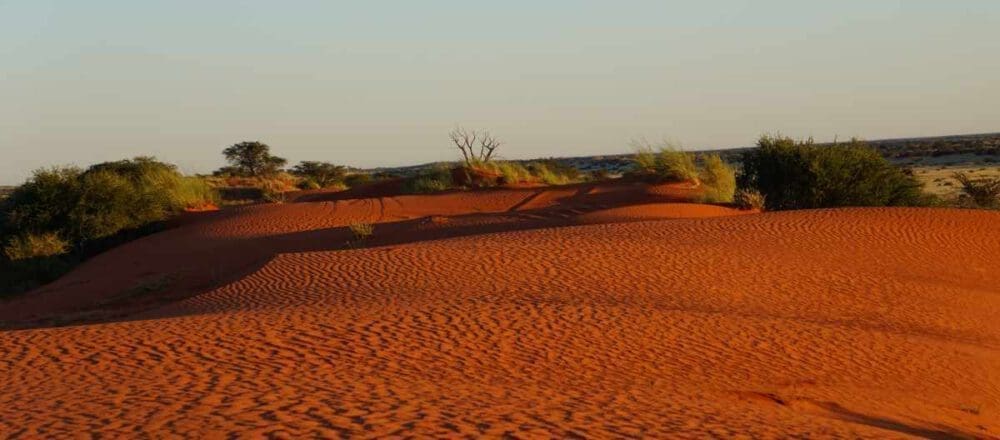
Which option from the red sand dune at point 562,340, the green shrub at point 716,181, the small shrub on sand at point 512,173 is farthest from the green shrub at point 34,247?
the green shrub at point 716,181

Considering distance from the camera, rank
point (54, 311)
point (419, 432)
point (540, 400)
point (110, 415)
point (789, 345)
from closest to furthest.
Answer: point (419, 432) < point (110, 415) < point (540, 400) < point (789, 345) < point (54, 311)

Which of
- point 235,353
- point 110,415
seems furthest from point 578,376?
point 110,415

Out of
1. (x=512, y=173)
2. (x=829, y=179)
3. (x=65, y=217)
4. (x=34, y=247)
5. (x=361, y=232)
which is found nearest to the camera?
(x=361, y=232)

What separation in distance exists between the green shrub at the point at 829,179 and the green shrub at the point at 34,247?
20482mm

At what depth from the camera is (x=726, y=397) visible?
861 centimetres

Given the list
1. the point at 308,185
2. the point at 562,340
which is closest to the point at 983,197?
the point at 562,340

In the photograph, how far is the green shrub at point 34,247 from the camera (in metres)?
25.0

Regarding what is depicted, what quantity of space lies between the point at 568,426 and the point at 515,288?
285 inches

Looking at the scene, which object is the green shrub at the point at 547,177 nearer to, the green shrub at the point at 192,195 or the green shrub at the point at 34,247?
the green shrub at the point at 192,195

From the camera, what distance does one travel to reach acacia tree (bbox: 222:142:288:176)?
6694 cm

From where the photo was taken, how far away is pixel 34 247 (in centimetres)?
2520

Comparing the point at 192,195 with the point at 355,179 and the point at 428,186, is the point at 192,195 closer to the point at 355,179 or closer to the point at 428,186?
the point at 428,186

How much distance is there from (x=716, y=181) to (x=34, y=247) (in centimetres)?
2040

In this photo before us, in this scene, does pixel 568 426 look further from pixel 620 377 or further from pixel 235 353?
pixel 235 353
